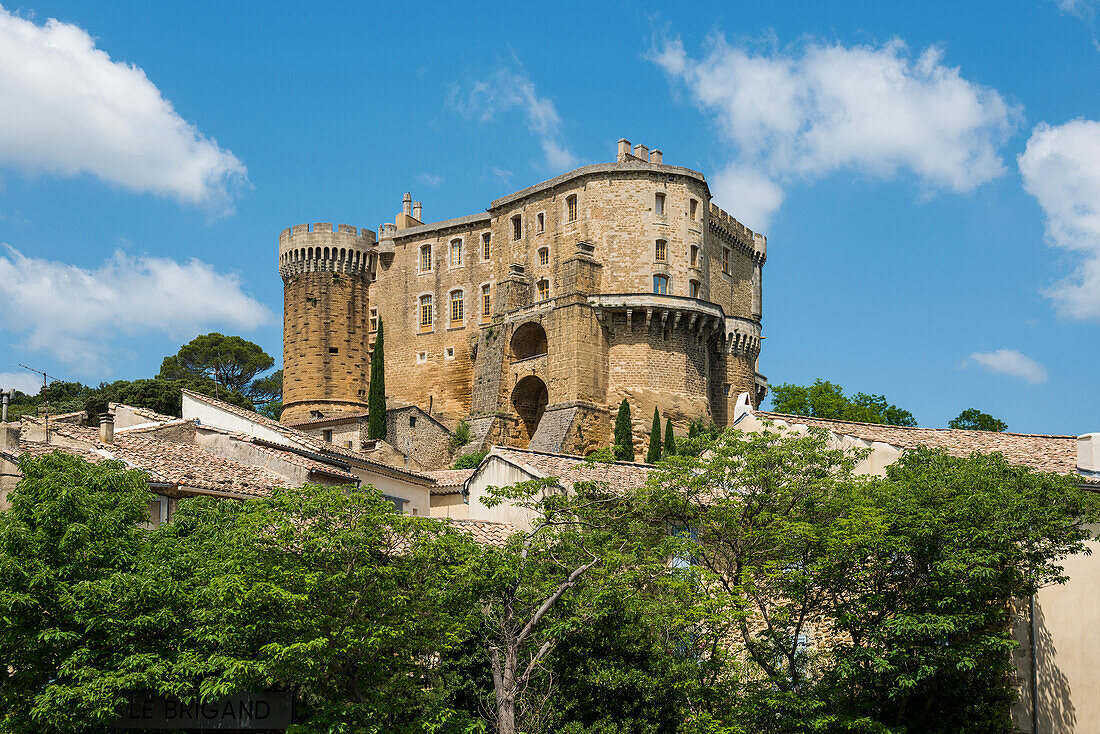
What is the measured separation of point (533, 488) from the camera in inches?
889

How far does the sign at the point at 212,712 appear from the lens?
62.4ft

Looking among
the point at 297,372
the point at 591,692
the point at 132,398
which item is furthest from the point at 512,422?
the point at 591,692

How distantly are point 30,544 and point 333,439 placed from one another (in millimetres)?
41032

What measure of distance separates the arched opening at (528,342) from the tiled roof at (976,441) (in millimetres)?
33013

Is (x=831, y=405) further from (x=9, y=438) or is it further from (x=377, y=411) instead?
(x=9, y=438)

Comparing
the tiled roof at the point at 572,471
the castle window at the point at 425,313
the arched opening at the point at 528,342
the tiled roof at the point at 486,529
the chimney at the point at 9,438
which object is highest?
the castle window at the point at 425,313

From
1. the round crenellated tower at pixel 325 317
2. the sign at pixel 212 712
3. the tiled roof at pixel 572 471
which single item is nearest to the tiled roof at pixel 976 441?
the tiled roof at pixel 572 471

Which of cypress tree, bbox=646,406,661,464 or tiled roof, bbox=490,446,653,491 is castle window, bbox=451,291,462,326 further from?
tiled roof, bbox=490,446,653,491

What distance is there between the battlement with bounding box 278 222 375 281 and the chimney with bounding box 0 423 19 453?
48.0 metres

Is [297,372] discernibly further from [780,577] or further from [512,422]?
[780,577]

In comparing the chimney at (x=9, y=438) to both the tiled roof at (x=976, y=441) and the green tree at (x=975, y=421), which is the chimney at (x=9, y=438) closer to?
the tiled roof at (x=976, y=441)

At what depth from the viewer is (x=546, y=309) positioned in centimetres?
6053

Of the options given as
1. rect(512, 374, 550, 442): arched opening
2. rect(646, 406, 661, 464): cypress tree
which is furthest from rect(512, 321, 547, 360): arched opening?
rect(646, 406, 661, 464): cypress tree

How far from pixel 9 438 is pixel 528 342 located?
39.8 m
